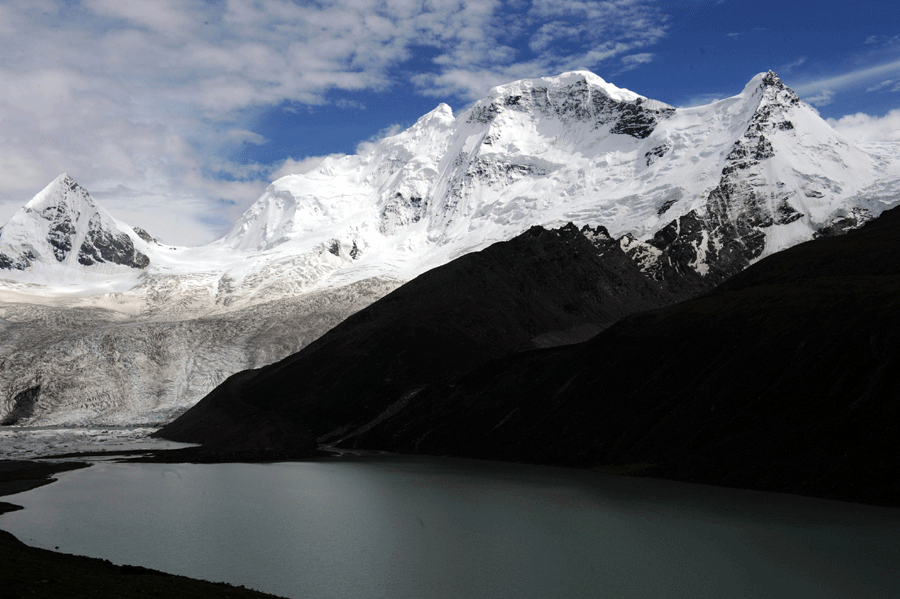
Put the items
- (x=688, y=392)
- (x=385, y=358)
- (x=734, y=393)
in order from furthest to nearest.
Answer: (x=385, y=358) → (x=688, y=392) → (x=734, y=393)

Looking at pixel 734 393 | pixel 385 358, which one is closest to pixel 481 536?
pixel 734 393

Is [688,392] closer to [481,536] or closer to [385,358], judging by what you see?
[481,536]

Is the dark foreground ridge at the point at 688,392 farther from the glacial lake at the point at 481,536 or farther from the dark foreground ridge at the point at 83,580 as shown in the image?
the dark foreground ridge at the point at 83,580

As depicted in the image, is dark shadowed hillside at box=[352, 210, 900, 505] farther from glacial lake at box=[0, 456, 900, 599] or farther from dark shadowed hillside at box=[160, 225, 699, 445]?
dark shadowed hillside at box=[160, 225, 699, 445]

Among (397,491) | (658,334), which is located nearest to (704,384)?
(658,334)

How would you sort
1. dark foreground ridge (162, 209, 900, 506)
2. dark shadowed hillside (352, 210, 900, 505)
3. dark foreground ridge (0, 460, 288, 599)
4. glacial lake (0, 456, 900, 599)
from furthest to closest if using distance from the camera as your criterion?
dark foreground ridge (162, 209, 900, 506), dark shadowed hillside (352, 210, 900, 505), glacial lake (0, 456, 900, 599), dark foreground ridge (0, 460, 288, 599)

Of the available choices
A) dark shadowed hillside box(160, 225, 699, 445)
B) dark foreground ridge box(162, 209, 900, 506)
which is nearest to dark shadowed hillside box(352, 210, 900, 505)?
dark foreground ridge box(162, 209, 900, 506)
